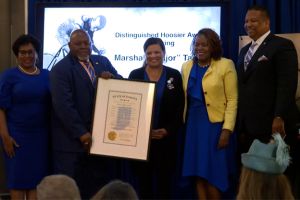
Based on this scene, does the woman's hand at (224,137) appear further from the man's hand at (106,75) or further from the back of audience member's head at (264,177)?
the back of audience member's head at (264,177)

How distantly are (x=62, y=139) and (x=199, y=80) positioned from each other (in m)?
1.10

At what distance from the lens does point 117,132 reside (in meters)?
3.52

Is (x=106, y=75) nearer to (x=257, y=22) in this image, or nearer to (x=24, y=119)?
(x=24, y=119)

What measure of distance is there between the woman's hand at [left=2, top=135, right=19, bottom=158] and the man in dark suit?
0.29 m

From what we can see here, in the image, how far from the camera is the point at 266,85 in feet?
11.1

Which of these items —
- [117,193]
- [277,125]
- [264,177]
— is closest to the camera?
[117,193]

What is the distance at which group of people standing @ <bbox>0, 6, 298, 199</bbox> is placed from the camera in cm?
342

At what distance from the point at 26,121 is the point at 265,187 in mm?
2245

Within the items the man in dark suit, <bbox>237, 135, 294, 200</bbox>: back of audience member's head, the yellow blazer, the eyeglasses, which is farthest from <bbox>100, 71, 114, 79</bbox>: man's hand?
<bbox>237, 135, 294, 200</bbox>: back of audience member's head

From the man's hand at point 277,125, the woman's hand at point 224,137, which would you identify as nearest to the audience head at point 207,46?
the woman's hand at point 224,137

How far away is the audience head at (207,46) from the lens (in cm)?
350

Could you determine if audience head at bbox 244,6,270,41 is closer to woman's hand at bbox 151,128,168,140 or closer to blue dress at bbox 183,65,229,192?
blue dress at bbox 183,65,229,192

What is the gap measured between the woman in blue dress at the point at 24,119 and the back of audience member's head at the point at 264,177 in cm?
205

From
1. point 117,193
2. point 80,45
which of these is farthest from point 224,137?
point 117,193
